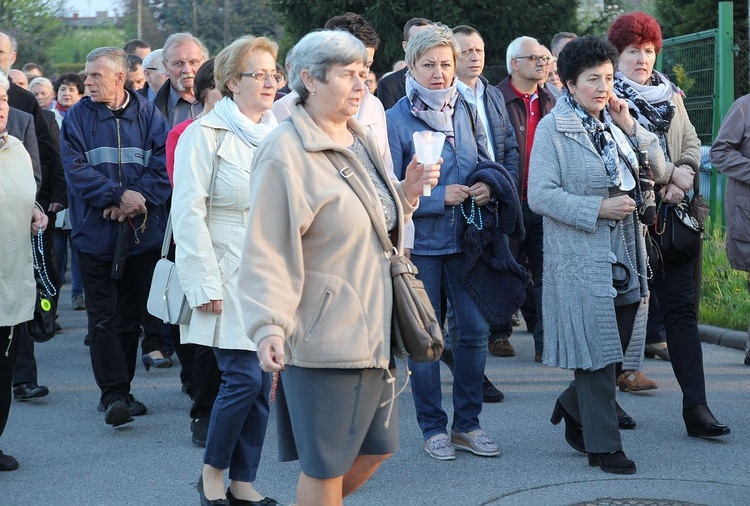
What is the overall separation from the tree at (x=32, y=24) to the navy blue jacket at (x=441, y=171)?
139ft

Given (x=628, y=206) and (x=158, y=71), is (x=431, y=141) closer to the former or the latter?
(x=628, y=206)

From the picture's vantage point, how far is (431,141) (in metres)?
4.32

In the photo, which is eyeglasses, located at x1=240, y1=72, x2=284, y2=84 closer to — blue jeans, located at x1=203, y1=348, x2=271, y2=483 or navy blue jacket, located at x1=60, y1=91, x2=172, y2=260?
blue jeans, located at x1=203, y1=348, x2=271, y2=483

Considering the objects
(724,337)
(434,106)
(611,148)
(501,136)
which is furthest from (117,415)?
(724,337)

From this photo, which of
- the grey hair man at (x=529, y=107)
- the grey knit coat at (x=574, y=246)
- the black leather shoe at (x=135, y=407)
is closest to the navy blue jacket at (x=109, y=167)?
the black leather shoe at (x=135, y=407)

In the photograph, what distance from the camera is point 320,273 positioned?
389 cm

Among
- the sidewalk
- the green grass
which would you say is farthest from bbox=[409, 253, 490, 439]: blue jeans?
the green grass

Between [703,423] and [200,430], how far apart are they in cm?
276

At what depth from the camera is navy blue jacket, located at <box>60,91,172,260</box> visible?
7074 mm

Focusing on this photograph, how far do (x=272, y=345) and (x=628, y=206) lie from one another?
2522 millimetres

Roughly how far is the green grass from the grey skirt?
6091 mm

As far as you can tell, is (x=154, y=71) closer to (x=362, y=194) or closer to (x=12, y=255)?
(x=12, y=255)

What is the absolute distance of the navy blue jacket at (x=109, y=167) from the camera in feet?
23.2

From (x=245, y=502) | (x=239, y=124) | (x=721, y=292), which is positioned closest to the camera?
(x=245, y=502)
